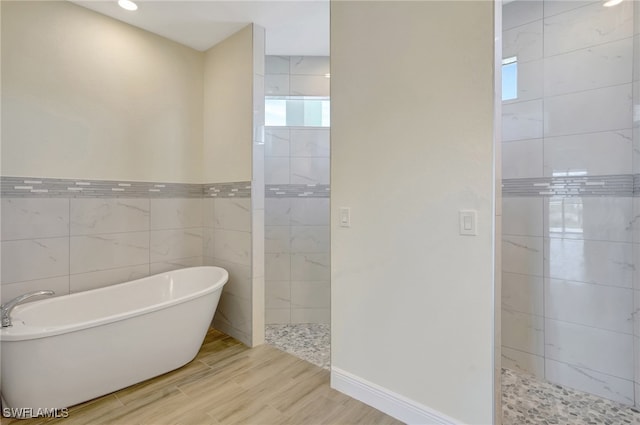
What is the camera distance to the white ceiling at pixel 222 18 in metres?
2.35

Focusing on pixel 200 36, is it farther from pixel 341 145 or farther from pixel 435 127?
pixel 435 127

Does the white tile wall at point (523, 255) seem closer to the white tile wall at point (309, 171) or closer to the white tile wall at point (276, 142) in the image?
the white tile wall at point (309, 171)

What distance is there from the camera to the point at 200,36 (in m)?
2.82

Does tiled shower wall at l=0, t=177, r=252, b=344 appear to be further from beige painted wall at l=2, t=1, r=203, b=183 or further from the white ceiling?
the white ceiling

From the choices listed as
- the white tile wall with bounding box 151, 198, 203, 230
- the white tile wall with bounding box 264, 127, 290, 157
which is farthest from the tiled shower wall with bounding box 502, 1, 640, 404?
the white tile wall with bounding box 151, 198, 203, 230

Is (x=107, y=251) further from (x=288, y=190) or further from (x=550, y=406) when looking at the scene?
(x=550, y=406)

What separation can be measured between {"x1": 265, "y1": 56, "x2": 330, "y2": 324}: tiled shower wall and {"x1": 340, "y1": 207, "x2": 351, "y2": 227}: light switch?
126 centimetres

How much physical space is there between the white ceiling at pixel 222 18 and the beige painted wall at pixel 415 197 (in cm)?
59

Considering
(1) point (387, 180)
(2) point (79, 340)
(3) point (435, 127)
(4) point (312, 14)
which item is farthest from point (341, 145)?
(2) point (79, 340)

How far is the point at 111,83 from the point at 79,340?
6.46 ft

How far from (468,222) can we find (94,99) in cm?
283

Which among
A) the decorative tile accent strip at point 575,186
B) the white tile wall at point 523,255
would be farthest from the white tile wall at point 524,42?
the white tile wall at point 523,255

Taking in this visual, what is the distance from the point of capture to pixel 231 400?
6.45ft

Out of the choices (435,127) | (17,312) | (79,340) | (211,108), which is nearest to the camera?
(435,127)
